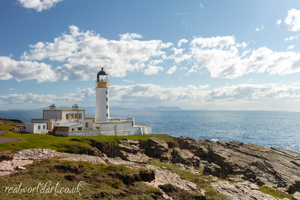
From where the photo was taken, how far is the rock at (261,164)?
31.5 metres

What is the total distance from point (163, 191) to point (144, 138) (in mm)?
30398

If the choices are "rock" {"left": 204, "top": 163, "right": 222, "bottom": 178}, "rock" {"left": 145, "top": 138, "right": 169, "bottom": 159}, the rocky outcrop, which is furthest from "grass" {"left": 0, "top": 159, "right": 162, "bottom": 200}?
"rock" {"left": 145, "top": 138, "right": 169, "bottom": 159}

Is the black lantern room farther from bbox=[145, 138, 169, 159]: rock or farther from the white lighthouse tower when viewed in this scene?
bbox=[145, 138, 169, 159]: rock

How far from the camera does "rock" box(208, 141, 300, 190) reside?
103ft

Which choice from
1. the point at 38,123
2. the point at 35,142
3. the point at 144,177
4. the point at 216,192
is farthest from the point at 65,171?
the point at 38,123

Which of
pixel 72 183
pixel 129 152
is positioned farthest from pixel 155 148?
pixel 72 183

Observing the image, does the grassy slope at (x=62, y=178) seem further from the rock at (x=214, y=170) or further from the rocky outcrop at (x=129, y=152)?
the rock at (x=214, y=170)

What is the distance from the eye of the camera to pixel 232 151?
4191 centimetres

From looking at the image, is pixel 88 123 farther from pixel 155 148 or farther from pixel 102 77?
pixel 155 148

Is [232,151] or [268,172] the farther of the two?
[232,151]

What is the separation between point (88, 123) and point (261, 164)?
3765 centimetres

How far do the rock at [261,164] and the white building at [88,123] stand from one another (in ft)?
72.5

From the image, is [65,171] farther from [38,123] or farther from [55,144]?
[38,123]

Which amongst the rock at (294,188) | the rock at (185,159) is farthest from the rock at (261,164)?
the rock at (185,159)
